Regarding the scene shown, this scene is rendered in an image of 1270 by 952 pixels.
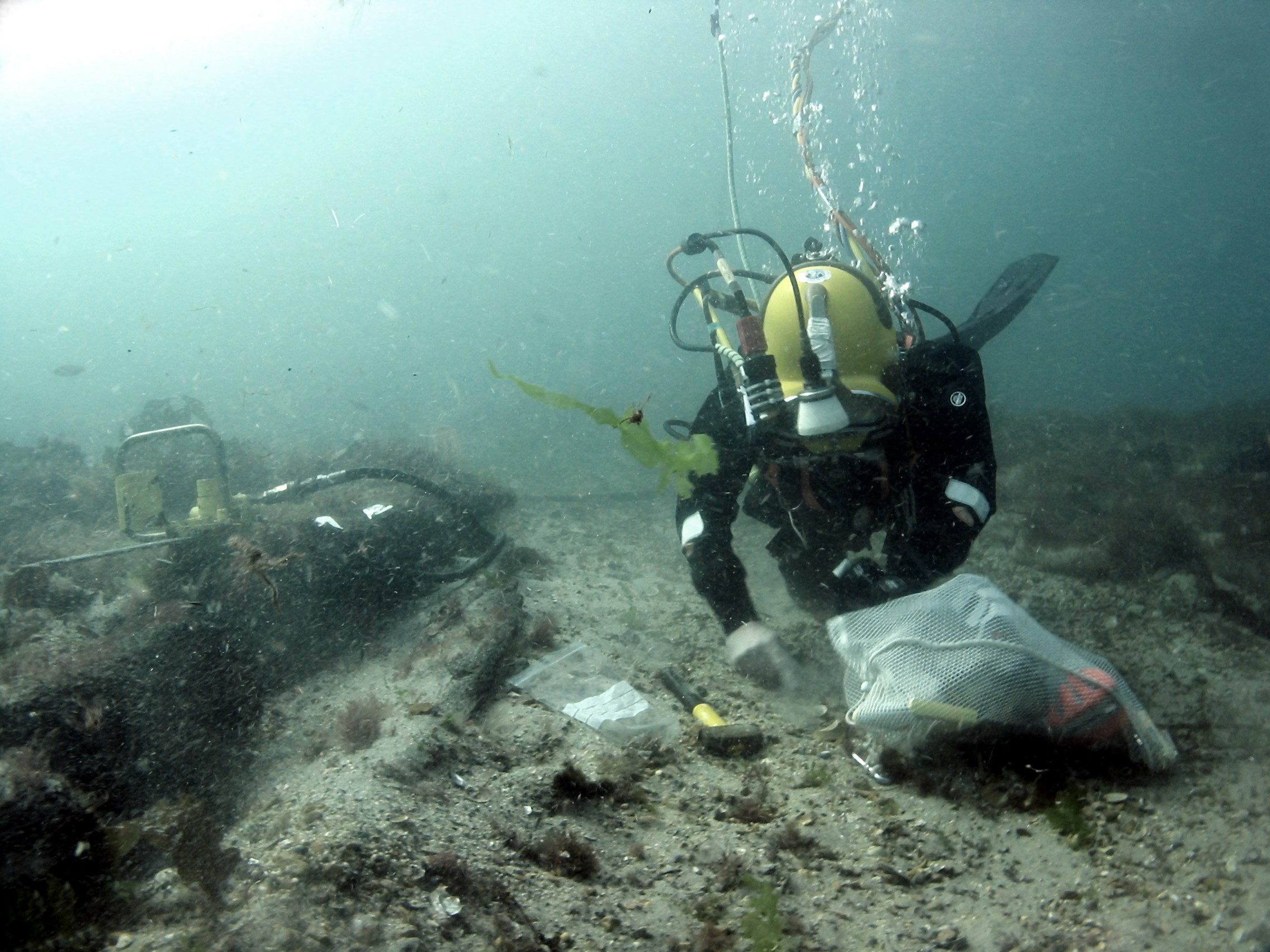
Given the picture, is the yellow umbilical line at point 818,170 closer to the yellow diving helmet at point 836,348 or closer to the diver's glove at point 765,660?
the yellow diving helmet at point 836,348

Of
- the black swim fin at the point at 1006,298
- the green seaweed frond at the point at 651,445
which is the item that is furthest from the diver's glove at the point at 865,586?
the black swim fin at the point at 1006,298

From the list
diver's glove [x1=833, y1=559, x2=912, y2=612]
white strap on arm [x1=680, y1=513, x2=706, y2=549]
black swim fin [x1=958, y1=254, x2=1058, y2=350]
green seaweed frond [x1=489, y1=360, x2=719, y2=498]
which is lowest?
diver's glove [x1=833, y1=559, x2=912, y2=612]

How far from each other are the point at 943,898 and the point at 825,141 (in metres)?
80.9

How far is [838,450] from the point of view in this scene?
344 cm

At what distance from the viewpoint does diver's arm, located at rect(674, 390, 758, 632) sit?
3.79m

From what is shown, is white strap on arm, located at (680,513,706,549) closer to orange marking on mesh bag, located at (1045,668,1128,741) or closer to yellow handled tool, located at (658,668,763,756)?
yellow handled tool, located at (658,668,763,756)

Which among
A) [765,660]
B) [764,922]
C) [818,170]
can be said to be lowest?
A: [765,660]

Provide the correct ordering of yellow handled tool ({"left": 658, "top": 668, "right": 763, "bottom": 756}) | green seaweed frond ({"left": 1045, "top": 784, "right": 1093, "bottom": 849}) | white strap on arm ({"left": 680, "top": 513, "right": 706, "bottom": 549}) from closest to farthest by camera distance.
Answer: green seaweed frond ({"left": 1045, "top": 784, "right": 1093, "bottom": 849}) → yellow handled tool ({"left": 658, "top": 668, "right": 763, "bottom": 756}) → white strap on arm ({"left": 680, "top": 513, "right": 706, "bottom": 549})

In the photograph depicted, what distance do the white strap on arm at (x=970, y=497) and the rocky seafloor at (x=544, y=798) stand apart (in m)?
1.12

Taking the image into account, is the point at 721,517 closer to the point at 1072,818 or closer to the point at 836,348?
the point at 836,348

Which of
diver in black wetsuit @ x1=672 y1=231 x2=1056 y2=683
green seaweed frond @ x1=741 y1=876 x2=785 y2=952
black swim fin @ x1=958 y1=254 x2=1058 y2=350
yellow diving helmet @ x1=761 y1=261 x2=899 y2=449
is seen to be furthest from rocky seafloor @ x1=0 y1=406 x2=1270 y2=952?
black swim fin @ x1=958 y1=254 x2=1058 y2=350

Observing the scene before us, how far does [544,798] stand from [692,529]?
2054 millimetres

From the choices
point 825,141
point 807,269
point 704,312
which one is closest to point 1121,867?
point 807,269

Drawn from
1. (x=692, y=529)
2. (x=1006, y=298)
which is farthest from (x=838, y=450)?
(x=1006, y=298)
